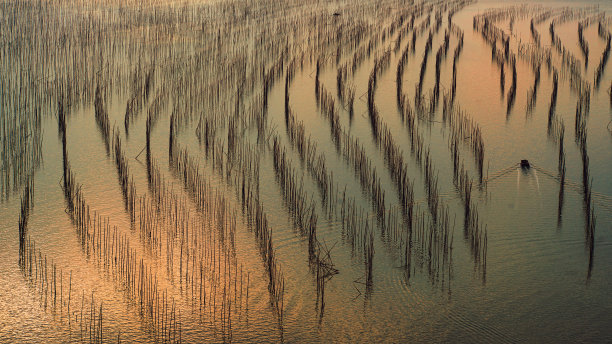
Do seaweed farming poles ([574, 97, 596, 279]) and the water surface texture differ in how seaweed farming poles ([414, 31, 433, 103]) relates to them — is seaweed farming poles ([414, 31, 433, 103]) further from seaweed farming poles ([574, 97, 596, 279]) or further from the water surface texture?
seaweed farming poles ([574, 97, 596, 279])

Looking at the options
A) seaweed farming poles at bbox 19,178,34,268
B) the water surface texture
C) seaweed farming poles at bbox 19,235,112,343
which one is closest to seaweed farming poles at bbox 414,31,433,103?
the water surface texture

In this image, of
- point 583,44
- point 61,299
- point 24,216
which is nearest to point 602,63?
point 583,44

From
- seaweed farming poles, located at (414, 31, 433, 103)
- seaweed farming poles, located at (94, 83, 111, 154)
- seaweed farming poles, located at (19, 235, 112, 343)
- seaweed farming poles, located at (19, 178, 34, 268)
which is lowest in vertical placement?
seaweed farming poles, located at (19, 235, 112, 343)

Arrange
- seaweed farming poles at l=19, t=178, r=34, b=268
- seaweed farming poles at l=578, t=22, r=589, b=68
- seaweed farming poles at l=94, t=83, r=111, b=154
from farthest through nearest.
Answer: seaweed farming poles at l=578, t=22, r=589, b=68, seaweed farming poles at l=94, t=83, r=111, b=154, seaweed farming poles at l=19, t=178, r=34, b=268

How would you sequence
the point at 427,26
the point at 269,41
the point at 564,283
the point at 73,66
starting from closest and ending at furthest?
1. the point at 564,283
2. the point at 73,66
3. the point at 269,41
4. the point at 427,26

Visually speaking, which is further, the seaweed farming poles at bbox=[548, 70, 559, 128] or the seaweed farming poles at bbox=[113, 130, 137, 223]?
the seaweed farming poles at bbox=[548, 70, 559, 128]

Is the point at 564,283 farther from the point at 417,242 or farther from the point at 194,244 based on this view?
the point at 194,244

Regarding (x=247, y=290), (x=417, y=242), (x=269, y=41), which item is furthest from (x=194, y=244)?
(x=269, y=41)

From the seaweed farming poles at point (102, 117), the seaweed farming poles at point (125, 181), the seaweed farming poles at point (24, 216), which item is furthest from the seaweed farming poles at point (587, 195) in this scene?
the seaweed farming poles at point (102, 117)

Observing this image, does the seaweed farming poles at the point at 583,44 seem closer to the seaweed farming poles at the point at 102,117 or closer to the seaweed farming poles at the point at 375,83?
the seaweed farming poles at the point at 375,83
